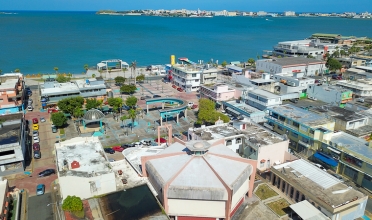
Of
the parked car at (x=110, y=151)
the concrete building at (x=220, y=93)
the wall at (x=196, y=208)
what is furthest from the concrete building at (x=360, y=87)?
the parked car at (x=110, y=151)

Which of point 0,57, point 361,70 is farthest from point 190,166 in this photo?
point 0,57

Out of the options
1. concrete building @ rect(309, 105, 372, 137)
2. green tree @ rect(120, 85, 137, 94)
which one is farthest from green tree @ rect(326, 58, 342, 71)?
green tree @ rect(120, 85, 137, 94)

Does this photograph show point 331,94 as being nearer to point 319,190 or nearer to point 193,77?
point 193,77

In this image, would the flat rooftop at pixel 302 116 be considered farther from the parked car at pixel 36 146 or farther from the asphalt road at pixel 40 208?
the parked car at pixel 36 146

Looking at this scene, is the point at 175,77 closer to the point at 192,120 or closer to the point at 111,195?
the point at 192,120

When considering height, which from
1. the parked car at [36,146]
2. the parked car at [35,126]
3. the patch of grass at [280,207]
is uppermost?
the parked car at [35,126]

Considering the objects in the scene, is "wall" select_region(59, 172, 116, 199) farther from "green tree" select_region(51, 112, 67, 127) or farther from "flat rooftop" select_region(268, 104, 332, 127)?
"flat rooftop" select_region(268, 104, 332, 127)
